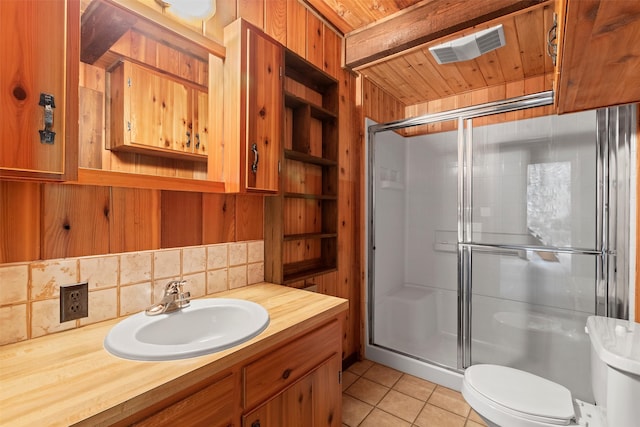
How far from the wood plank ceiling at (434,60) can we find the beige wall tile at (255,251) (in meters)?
1.56

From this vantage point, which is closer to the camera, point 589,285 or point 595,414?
point 595,414

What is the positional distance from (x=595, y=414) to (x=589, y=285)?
893 millimetres

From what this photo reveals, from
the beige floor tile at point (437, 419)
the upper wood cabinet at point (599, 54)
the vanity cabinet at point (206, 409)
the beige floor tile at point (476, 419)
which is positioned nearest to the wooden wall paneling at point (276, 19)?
the upper wood cabinet at point (599, 54)

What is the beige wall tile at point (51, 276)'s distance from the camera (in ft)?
2.94

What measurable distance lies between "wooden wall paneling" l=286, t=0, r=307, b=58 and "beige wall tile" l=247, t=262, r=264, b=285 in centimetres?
135

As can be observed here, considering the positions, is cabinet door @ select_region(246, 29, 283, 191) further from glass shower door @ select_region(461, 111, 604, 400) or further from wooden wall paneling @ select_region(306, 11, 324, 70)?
glass shower door @ select_region(461, 111, 604, 400)

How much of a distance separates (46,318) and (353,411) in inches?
63.7

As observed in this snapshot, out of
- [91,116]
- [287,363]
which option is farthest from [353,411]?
[91,116]

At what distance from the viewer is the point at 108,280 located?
1.04 meters

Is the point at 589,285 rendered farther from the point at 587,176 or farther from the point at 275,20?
the point at 275,20

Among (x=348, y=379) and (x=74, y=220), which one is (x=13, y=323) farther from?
(x=348, y=379)

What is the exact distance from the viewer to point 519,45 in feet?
6.52

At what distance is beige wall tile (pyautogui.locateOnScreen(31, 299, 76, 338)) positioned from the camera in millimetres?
894

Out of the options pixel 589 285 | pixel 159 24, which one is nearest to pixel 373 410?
pixel 589 285
